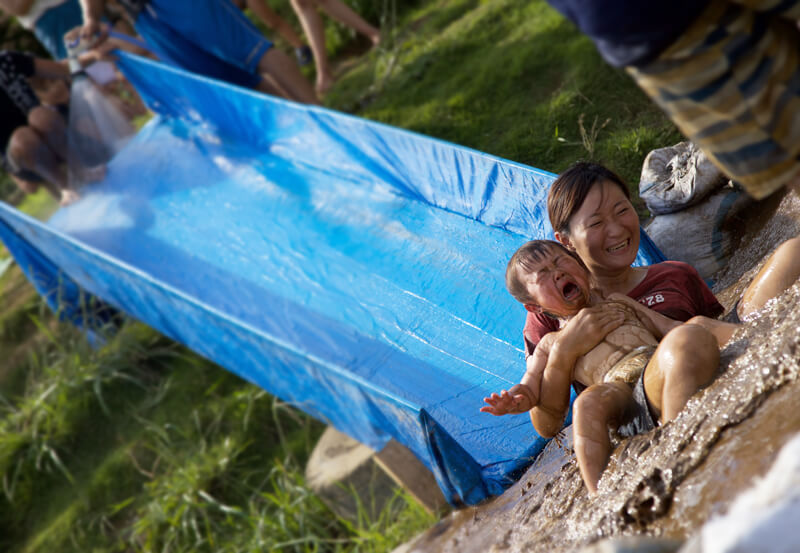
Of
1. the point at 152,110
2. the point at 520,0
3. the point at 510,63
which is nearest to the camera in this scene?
the point at 510,63

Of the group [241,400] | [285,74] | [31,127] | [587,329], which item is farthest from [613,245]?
[31,127]

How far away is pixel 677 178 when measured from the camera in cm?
280

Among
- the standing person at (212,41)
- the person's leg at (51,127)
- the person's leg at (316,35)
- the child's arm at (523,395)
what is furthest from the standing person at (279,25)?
the child's arm at (523,395)

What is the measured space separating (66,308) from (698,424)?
4775 millimetres

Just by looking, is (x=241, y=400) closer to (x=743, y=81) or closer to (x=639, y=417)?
(x=639, y=417)

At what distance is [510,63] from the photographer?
4414mm

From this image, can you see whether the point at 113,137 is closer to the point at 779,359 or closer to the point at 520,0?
the point at 520,0

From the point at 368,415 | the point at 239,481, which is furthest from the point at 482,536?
the point at 239,481

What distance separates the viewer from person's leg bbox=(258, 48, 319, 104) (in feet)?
17.2

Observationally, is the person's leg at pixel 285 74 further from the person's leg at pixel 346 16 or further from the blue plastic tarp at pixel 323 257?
the person's leg at pixel 346 16

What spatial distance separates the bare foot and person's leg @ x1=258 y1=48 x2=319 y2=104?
1.70 metres

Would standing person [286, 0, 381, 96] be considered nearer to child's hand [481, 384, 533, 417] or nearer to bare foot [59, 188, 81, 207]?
bare foot [59, 188, 81, 207]

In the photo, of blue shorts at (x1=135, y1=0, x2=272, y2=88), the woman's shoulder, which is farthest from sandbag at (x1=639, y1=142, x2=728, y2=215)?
blue shorts at (x1=135, y1=0, x2=272, y2=88)

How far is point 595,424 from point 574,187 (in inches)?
31.7
